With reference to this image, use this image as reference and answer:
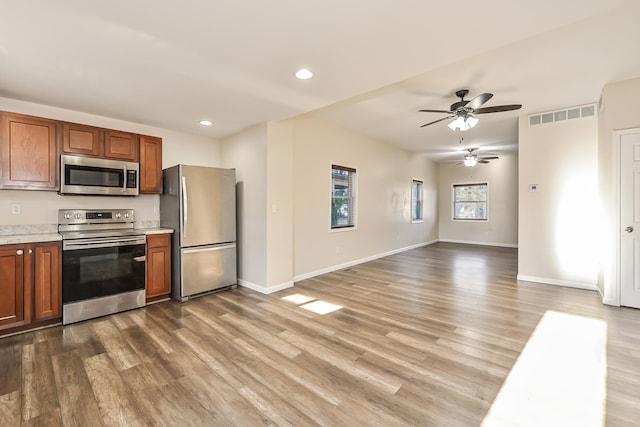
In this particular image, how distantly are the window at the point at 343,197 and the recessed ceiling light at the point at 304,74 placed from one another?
2.69m

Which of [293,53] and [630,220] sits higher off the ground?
[293,53]

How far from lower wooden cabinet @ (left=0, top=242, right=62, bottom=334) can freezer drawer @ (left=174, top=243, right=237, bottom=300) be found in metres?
1.28

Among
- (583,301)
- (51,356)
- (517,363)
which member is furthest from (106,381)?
(583,301)

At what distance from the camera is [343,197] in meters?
5.79

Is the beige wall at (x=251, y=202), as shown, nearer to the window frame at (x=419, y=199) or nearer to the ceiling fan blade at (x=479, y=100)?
the ceiling fan blade at (x=479, y=100)

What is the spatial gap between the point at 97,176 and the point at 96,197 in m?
0.41

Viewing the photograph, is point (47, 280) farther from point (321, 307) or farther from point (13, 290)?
point (321, 307)

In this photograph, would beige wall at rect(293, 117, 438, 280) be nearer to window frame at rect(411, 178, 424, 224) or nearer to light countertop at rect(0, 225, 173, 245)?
window frame at rect(411, 178, 424, 224)

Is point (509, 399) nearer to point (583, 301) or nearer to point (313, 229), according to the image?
point (583, 301)

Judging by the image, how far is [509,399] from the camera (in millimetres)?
1854

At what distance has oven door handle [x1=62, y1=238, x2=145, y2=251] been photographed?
3.06 m

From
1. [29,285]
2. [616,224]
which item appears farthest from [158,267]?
[616,224]

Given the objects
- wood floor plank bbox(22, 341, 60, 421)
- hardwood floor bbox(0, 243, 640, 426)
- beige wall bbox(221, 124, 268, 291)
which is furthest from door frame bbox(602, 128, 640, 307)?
wood floor plank bbox(22, 341, 60, 421)

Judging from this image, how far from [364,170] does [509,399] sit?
486cm
